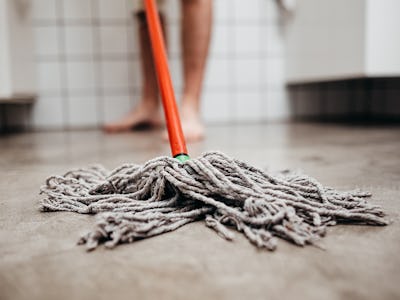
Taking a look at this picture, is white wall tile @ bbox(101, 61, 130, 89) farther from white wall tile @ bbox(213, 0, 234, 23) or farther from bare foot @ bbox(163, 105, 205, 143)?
bare foot @ bbox(163, 105, 205, 143)

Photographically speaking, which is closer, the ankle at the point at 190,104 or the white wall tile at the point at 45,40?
the ankle at the point at 190,104

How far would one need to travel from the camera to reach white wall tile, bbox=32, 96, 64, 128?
2010 mm

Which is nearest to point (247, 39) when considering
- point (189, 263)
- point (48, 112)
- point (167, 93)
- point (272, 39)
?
point (272, 39)

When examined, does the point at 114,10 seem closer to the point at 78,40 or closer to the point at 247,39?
the point at 78,40

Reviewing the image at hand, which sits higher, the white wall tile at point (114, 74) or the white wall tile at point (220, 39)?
the white wall tile at point (220, 39)

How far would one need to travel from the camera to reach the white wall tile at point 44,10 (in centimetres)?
194

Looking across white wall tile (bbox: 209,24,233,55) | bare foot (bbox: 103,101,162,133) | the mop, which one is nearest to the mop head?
the mop

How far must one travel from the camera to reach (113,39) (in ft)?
6.63

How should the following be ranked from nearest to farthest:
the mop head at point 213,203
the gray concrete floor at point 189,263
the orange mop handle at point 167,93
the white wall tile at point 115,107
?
the gray concrete floor at point 189,263
the mop head at point 213,203
the orange mop handle at point 167,93
the white wall tile at point 115,107

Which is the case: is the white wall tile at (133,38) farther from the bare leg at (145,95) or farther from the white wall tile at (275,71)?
the white wall tile at (275,71)

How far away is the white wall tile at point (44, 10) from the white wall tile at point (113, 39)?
0.22 m

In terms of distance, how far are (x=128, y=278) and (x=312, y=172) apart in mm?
521

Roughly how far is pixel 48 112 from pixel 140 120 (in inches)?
19.4

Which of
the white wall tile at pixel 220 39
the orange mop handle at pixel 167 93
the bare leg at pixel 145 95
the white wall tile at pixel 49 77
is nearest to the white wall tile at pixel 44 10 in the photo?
the white wall tile at pixel 49 77
